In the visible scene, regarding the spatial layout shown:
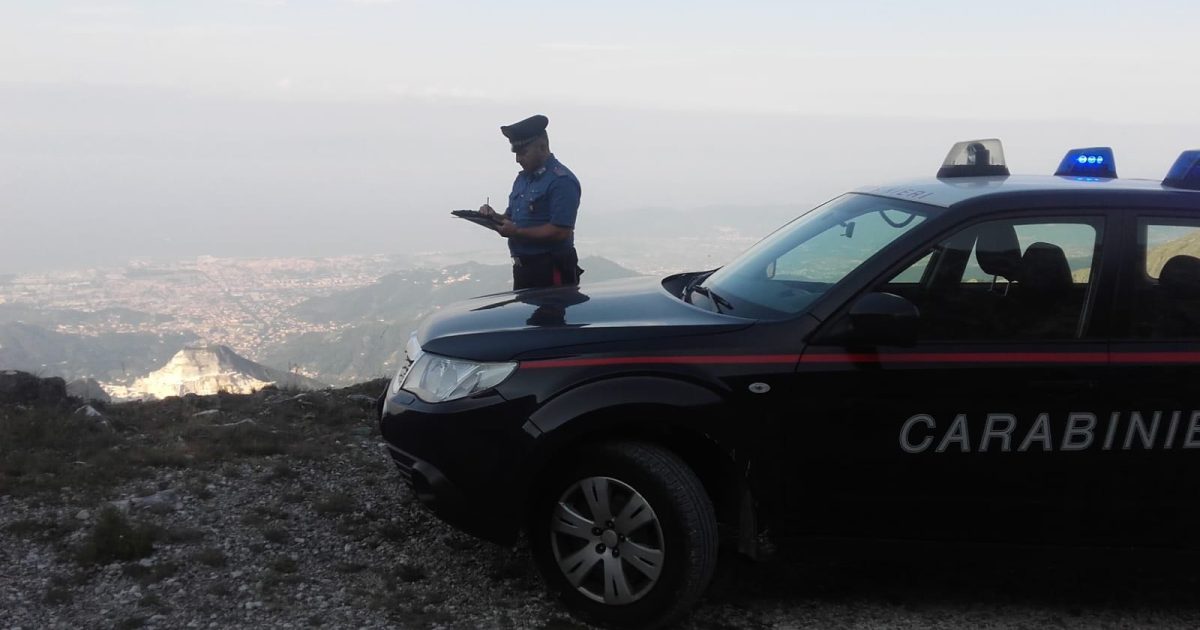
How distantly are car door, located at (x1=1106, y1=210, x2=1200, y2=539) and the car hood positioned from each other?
1.35 metres

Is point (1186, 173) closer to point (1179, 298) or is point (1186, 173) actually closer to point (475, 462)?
point (1179, 298)

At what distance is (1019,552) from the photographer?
3.41 meters

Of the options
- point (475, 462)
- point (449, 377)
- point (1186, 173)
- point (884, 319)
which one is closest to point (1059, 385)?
point (884, 319)

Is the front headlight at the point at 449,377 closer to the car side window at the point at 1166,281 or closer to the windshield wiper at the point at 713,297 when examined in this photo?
the windshield wiper at the point at 713,297

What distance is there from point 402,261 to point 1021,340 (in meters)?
196

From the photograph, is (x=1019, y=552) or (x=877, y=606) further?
(x=877, y=606)

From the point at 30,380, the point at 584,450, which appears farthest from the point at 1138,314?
the point at 30,380

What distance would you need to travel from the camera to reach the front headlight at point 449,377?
11.3 ft

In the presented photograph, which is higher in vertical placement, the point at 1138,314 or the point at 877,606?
the point at 1138,314

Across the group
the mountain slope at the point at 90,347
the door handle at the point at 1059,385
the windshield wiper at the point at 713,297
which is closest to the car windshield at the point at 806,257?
the windshield wiper at the point at 713,297

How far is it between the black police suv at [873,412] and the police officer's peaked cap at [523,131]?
10.5ft

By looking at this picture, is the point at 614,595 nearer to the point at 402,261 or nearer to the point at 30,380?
the point at 30,380

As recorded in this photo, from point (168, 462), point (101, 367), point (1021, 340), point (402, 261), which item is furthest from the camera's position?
point (402, 261)

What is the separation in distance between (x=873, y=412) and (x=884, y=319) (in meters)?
0.34
